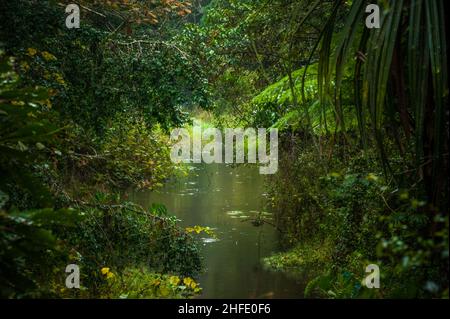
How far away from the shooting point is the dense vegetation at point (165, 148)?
306 centimetres

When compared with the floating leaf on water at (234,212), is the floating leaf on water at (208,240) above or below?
below

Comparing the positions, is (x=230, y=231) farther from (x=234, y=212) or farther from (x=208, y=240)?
(x=234, y=212)

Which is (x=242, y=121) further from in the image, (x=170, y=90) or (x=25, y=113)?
(x=25, y=113)

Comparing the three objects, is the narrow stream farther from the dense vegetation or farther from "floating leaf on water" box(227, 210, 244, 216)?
the dense vegetation

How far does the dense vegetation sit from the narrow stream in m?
0.49

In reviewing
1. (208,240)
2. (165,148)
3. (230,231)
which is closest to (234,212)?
(230,231)

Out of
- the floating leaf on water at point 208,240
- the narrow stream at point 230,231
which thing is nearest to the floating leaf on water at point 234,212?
the narrow stream at point 230,231

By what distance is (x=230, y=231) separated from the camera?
32.6 ft

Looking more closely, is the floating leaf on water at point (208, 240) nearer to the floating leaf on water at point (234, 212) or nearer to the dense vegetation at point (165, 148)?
the dense vegetation at point (165, 148)

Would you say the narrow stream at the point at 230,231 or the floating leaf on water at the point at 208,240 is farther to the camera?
the floating leaf on water at the point at 208,240

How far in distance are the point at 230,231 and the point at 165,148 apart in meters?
2.03

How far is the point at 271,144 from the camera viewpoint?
9.83m

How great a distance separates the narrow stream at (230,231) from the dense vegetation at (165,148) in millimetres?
485
